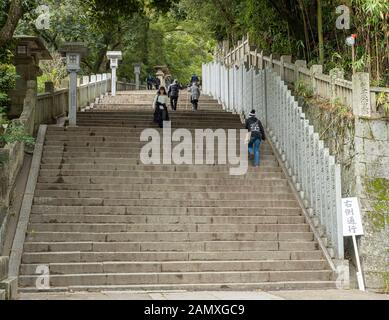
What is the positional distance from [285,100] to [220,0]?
593 inches

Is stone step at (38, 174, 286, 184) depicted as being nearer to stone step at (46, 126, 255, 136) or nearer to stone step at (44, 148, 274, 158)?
stone step at (44, 148, 274, 158)

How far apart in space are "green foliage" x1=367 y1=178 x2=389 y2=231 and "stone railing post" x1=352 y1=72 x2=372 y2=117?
1.30m

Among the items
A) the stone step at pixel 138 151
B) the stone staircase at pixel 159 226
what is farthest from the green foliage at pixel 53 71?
the stone staircase at pixel 159 226

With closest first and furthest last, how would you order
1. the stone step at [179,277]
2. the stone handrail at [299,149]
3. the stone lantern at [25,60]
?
1. the stone step at [179,277]
2. the stone handrail at [299,149]
3. the stone lantern at [25,60]

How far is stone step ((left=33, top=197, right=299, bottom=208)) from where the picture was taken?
38.7ft

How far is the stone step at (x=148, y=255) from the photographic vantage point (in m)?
10.1

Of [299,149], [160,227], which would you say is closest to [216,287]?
[160,227]

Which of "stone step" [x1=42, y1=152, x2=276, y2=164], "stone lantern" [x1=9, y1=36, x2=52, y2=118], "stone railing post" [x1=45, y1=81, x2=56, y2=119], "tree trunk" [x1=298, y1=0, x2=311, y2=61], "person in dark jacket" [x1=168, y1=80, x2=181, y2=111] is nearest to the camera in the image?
"stone step" [x1=42, y1=152, x2=276, y2=164]

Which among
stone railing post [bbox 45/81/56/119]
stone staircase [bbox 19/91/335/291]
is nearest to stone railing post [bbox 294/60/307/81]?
stone staircase [bbox 19/91/335/291]

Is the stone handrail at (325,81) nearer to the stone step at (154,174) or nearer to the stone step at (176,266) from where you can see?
the stone step at (154,174)

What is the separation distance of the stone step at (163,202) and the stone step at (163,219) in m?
0.46

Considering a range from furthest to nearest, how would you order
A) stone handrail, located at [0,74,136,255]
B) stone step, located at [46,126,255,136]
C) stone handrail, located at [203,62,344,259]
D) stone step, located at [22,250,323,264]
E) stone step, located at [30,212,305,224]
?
stone step, located at [46,126,255,136]
stone step, located at [30,212,305,224]
stone handrail, located at [203,62,344,259]
stone handrail, located at [0,74,136,255]
stone step, located at [22,250,323,264]

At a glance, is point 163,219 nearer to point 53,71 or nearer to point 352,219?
point 352,219

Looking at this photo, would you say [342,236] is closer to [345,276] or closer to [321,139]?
[345,276]
